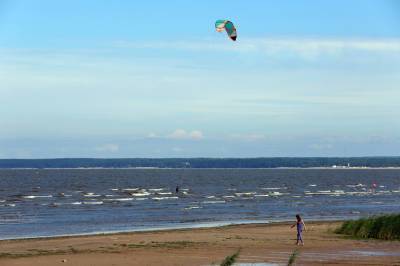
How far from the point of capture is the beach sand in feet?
84.5

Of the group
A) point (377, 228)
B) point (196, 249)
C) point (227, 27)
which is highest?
point (227, 27)

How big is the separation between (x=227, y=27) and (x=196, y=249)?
26.1 ft

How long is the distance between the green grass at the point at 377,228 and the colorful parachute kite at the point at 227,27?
422 inches

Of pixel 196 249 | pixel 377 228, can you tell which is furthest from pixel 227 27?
pixel 377 228

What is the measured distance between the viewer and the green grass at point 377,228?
32438mm

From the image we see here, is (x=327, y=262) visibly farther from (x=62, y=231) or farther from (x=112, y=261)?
(x=62, y=231)

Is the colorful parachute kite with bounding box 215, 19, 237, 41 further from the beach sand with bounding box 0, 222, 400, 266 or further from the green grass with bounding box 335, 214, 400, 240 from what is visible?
the green grass with bounding box 335, 214, 400, 240

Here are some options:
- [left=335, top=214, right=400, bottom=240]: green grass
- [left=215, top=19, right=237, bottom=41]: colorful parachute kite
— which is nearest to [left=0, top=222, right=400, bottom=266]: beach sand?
[left=335, top=214, right=400, bottom=240]: green grass

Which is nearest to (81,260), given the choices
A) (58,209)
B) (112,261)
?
(112,261)

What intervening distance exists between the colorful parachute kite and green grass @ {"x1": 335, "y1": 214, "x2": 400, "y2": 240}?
1073cm

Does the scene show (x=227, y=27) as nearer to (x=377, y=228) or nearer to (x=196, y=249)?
(x=196, y=249)

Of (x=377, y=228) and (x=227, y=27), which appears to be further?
(x=377, y=228)

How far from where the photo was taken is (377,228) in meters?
33.2

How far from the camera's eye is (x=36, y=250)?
3003 cm
